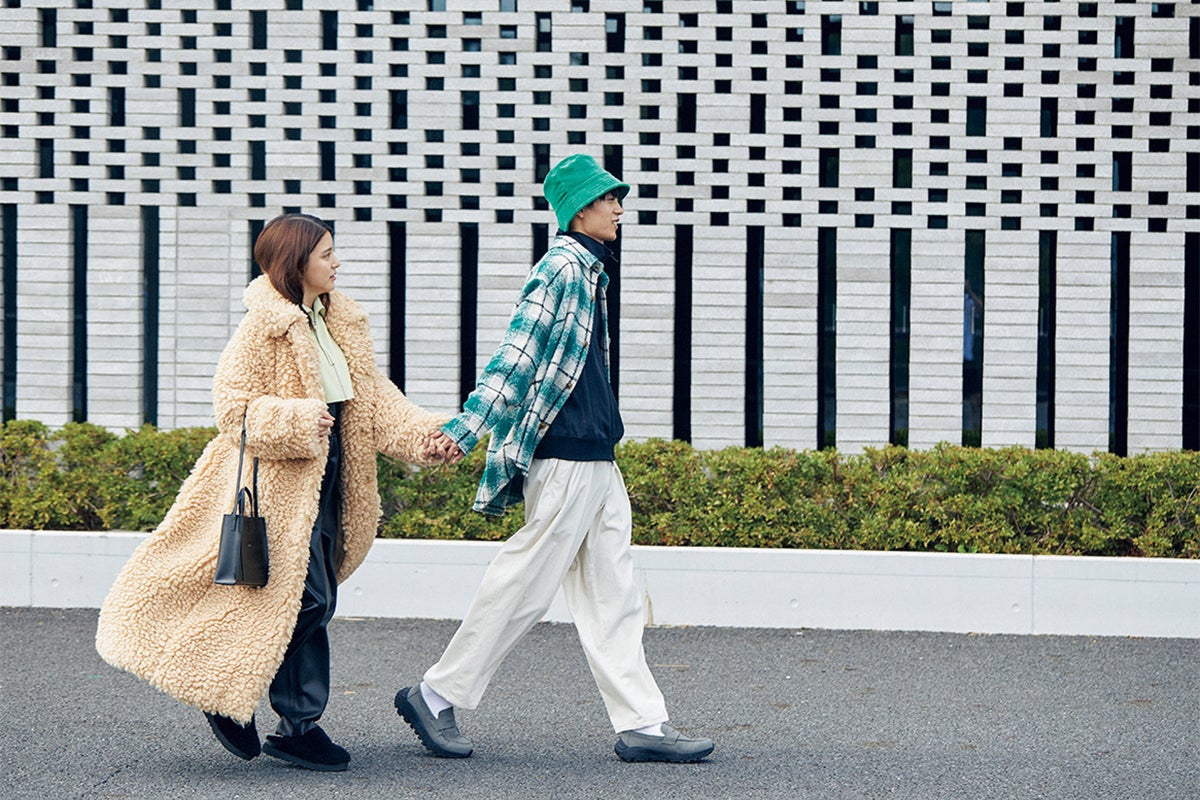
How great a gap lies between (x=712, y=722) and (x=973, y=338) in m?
3.62

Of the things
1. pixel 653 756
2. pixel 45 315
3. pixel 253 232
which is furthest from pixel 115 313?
pixel 653 756

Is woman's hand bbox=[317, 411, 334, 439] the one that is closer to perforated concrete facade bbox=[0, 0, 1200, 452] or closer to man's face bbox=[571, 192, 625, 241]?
man's face bbox=[571, 192, 625, 241]

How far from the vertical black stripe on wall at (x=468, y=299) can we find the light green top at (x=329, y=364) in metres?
3.57

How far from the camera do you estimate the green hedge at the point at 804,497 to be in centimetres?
671

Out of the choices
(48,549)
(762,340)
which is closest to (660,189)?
(762,340)

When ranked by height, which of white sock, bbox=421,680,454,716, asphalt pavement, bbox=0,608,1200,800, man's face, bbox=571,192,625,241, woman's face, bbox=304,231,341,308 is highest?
man's face, bbox=571,192,625,241

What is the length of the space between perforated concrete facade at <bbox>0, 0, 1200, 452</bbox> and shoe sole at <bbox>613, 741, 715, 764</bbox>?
11.8 feet

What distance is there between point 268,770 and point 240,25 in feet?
16.0

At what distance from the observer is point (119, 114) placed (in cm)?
839

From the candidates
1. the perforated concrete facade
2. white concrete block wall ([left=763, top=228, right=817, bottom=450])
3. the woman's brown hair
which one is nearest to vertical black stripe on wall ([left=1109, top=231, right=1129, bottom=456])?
the perforated concrete facade

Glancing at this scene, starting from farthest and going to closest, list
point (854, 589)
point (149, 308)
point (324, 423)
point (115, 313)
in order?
point (149, 308), point (115, 313), point (854, 589), point (324, 423)

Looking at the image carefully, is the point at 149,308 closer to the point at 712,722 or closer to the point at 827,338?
the point at 827,338

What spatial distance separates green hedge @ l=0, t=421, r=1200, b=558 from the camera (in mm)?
6707

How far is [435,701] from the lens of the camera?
15.3ft
